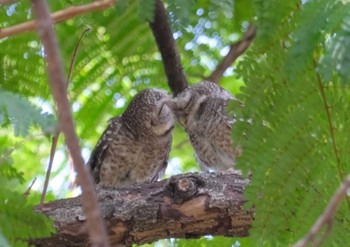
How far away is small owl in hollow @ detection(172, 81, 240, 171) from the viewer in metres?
4.41

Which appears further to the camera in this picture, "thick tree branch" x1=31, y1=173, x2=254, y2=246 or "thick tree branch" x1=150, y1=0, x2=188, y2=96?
"thick tree branch" x1=150, y1=0, x2=188, y2=96

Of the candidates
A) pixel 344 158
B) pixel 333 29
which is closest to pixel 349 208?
pixel 344 158

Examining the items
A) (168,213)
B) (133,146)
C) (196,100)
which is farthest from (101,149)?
(168,213)

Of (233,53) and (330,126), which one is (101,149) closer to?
(233,53)

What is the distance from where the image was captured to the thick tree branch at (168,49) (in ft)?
13.9

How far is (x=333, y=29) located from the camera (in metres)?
2.24

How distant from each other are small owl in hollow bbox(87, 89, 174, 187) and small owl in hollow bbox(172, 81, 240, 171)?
249 millimetres

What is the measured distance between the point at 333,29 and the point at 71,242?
5.60 feet

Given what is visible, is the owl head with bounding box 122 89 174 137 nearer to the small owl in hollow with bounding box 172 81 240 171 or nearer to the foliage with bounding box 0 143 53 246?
the small owl in hollow with bounding box 172 81 240 171

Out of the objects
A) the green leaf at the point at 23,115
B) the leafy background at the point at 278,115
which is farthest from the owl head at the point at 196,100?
the green leaf at the point at 23,115

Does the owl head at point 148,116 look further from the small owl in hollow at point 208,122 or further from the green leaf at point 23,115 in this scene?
the green leaf at point 23,115

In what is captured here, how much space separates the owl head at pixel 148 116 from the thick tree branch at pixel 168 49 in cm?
18

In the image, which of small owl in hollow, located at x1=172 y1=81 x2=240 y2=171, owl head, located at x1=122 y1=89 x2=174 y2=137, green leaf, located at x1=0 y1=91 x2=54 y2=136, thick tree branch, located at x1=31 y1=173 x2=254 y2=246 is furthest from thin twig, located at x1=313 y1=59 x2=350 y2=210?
owl head, located at x1=122 y1=89 x2=174 y2=137

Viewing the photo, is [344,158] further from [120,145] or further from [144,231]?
[120,145]
